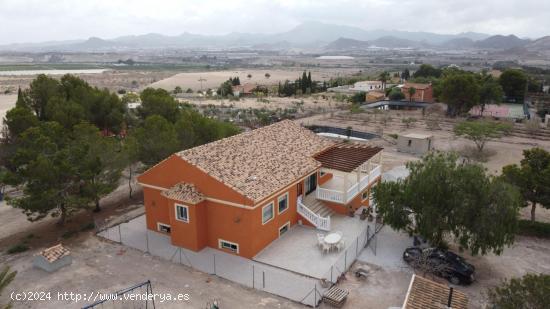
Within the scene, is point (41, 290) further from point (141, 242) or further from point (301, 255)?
point (301, 255)

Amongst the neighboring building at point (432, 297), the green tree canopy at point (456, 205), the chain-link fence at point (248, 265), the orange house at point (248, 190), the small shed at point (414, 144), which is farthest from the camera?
the small shed at point (414, 144)

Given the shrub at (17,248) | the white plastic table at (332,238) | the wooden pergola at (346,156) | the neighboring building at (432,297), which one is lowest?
the shrub at (17,248)

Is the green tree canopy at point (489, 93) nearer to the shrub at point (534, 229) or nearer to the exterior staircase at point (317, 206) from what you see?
the shrub at point (534, 229)

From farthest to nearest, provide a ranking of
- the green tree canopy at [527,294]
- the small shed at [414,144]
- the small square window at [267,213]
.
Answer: the small shed at [414,144]
the small square window at [267,213]
the green tree canopy at [527,294]

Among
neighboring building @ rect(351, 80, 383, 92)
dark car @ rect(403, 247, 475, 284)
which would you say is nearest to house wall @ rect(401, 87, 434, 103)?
Result: neighboring building @ rect(351, 80, 383, 92)

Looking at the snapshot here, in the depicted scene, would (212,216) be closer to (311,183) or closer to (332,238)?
(332,238)

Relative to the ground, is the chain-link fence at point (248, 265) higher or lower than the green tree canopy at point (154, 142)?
lower

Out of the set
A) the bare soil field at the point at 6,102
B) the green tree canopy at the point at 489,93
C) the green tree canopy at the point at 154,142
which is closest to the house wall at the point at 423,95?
the green tree canopy at the point at 489,93
